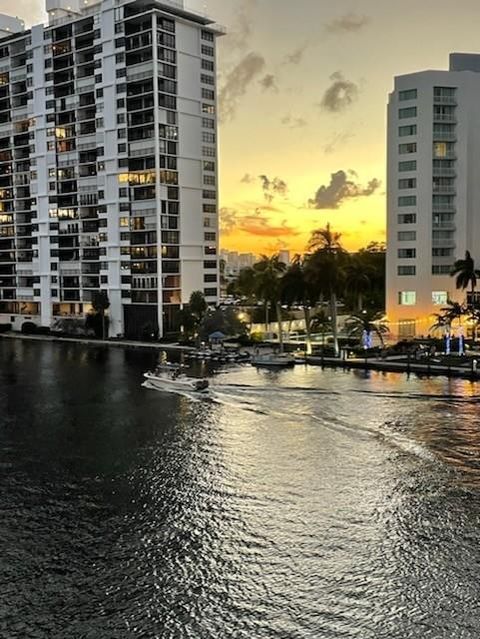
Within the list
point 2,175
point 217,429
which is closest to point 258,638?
point 217,429

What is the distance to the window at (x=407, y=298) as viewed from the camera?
3479 inches

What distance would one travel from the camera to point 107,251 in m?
98.6

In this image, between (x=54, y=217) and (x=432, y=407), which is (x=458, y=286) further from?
(x=54, y=217)

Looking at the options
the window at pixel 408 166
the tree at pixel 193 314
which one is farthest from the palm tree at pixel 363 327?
the window at pixel 408 166

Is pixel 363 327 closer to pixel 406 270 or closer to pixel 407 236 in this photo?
pixel 406 270

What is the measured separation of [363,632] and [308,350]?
54.4m

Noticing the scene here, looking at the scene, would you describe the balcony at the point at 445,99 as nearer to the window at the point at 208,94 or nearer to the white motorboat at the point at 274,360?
the window at the point at 208,94

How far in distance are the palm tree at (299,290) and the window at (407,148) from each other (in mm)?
22499

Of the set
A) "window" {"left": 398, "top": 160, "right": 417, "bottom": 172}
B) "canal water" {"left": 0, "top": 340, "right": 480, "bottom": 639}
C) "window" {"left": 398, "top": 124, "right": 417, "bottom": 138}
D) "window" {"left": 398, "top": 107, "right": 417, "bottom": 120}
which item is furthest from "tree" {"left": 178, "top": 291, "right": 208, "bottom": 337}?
"canal water" {"left": 0, "top": 340, "right": 480, "bottom": 639}

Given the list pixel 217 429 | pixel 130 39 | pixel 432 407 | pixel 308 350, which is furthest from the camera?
pixel 130 39

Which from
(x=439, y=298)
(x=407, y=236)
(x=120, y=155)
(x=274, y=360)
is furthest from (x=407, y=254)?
(x=120, y=155)

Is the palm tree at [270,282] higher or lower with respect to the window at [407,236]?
lower

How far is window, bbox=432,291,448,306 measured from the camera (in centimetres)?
8750

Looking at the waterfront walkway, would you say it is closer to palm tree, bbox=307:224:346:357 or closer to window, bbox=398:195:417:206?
palm tree, bbox=307:224:346:357
